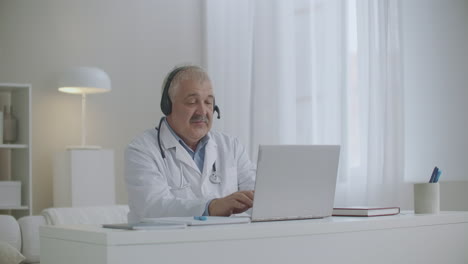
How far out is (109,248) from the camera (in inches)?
56.2

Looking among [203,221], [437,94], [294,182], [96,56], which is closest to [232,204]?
[294,182]

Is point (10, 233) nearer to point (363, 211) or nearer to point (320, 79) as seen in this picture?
point (363, 211)

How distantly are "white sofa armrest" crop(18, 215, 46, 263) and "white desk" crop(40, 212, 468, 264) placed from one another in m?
1.46

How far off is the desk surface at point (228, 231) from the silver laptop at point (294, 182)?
0.06 metres

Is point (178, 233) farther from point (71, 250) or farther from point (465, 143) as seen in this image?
point (465, 143)

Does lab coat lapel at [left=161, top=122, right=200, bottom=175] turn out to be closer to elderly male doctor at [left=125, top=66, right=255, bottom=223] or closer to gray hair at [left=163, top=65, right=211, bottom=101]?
elderly male doctor at [left=125, top=66, right=255, bottom=223]

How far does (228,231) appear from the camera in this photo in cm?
161

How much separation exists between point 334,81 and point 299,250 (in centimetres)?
317

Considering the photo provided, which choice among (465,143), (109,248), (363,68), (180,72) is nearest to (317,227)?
(109,248)

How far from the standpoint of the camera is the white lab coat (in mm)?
2248

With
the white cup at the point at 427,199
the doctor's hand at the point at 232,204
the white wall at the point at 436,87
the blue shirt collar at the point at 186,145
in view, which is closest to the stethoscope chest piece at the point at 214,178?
the blue shirt collar at the point at 186,145

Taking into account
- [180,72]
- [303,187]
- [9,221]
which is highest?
[180,72]

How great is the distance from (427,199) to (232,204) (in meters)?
0.69

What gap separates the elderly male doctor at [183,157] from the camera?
2.33 meters
